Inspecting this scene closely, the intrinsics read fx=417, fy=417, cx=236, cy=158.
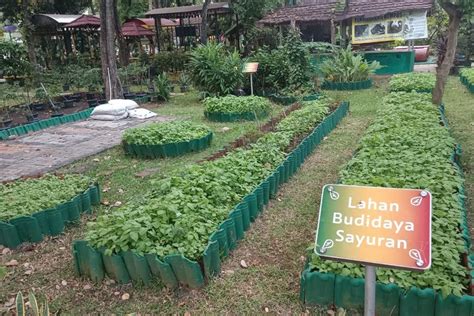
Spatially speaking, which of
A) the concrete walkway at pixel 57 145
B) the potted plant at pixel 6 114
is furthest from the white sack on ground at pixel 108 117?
the potted plant at pixel 6 114

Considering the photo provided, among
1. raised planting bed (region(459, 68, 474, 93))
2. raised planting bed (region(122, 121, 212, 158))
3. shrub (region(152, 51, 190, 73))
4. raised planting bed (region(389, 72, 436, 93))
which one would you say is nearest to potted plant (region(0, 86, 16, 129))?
raised planting bed (region(122, 121, 212, 158))

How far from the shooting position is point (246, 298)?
3271 millimetres

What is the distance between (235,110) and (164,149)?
10.1ft

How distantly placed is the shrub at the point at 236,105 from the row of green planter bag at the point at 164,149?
8.26ft

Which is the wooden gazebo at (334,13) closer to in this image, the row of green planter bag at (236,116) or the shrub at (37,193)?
the row of green planter bag at (236,116)

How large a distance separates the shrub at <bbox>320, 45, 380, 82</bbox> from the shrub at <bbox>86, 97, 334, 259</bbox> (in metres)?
8.85

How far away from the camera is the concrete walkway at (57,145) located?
6738 millimetres

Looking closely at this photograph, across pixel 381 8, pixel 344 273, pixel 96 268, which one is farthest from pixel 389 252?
pixel 381 8

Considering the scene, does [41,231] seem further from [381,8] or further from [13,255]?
[381,8]

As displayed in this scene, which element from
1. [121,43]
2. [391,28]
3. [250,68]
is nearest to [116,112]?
[250,68]

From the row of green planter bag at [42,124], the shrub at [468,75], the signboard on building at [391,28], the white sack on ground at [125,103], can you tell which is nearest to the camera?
the row of green planter bag at [42,124]

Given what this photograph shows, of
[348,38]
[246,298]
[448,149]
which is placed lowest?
[246,298]

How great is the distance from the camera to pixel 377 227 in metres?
2.06

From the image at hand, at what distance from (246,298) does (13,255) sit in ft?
7.96
